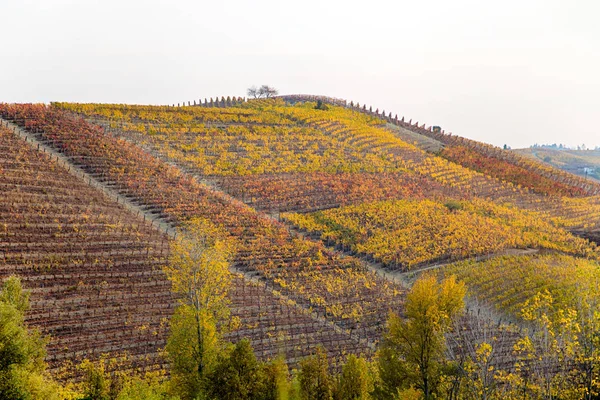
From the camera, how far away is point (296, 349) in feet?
88.3

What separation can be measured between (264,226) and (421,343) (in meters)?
21.5

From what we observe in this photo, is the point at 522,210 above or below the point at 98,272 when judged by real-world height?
above

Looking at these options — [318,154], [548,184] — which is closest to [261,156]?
[318,154]

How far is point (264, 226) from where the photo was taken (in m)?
40.0

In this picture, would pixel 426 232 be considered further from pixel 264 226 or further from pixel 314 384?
pixel 314 384

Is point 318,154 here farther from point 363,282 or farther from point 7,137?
point 7,137

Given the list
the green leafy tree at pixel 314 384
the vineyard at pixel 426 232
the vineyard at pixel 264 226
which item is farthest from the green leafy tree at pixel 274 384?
the vineyard at pixel 426 232

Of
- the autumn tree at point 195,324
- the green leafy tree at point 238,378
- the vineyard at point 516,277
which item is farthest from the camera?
the vineyard at point 516,277

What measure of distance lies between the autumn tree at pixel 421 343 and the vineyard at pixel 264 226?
9.44 feet

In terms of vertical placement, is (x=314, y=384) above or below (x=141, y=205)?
below

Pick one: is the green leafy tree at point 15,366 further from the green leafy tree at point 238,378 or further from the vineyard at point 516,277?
the vineyard at point 516,277

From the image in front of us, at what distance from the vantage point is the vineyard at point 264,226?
26438 millimetres

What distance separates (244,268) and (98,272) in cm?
968

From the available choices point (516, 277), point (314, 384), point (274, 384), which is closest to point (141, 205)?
point (274, 384)
